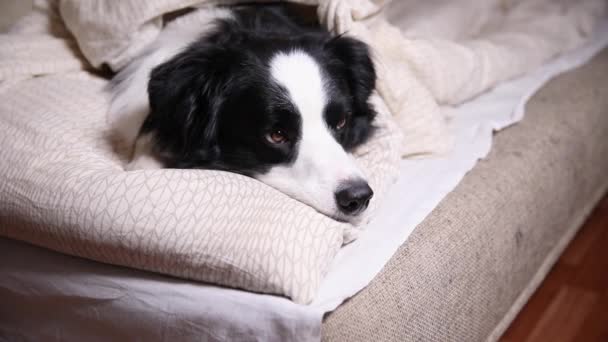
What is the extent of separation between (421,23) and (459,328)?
1357 millimetres

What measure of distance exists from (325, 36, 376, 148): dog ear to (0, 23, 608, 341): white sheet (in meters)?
0.16

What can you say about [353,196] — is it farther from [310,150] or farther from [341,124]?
[341,124]

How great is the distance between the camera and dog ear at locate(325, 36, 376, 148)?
1.55 m

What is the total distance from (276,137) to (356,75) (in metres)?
0.35

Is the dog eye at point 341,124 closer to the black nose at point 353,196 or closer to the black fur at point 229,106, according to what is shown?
the black fur at point 229,106

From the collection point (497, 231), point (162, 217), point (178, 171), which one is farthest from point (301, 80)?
point (497, 231)

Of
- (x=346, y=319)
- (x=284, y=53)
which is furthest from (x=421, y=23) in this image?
(x=346, y=319)

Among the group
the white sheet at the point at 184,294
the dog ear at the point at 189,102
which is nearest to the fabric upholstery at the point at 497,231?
the white sheet at the point at 184,294

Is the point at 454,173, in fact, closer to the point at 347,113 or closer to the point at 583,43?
the point at 347,113

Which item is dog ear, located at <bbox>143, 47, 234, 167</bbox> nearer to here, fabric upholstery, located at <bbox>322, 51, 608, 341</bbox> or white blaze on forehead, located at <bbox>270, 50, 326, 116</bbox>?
white blaze on forehead, located at <bbox>270, 50, 326, 116</bbox>

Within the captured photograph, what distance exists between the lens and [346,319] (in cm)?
104

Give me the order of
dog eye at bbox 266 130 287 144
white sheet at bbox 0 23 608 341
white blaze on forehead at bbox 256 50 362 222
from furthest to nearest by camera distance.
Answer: dog eye at bbox 266 130 287 144 < white blaze on forehead at bbox 256 50 362 222 < white sheet at bbox 0 23 608 341

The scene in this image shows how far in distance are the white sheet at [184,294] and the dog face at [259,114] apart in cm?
16

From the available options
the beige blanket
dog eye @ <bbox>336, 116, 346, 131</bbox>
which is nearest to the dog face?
dog eye @ <bbox>336, 116, 346, 131</bbox>
